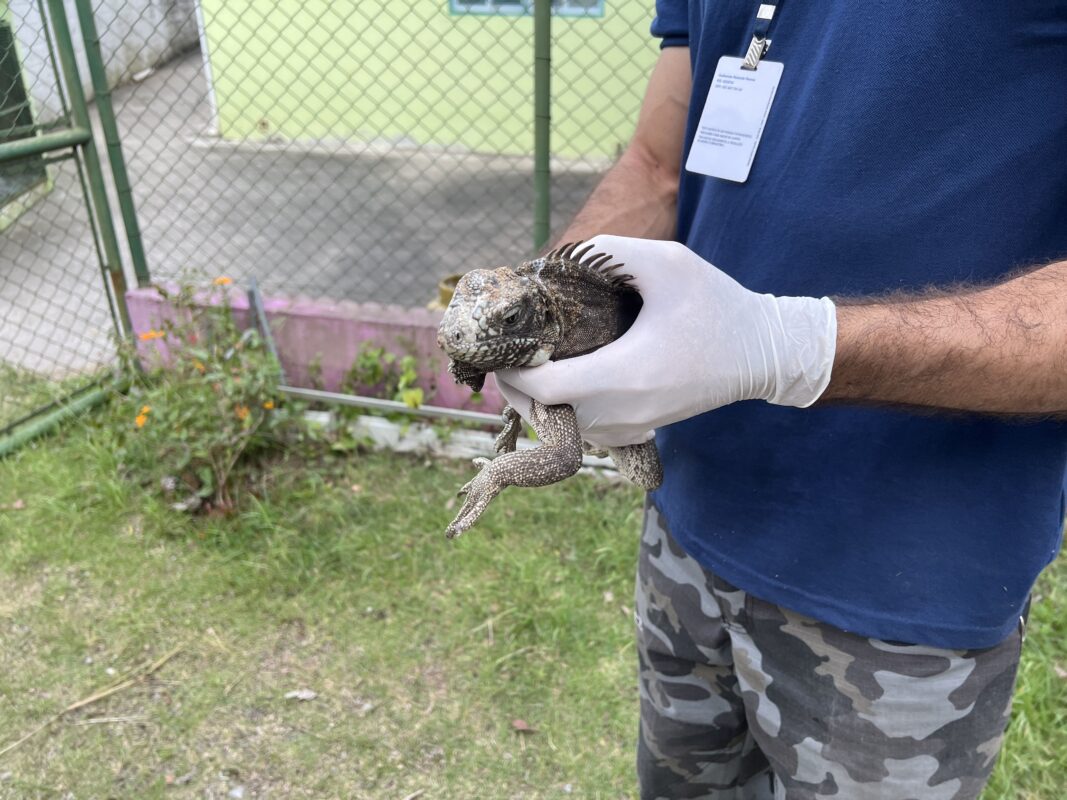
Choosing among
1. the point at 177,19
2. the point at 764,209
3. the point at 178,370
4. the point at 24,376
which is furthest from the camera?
the point at 177,19

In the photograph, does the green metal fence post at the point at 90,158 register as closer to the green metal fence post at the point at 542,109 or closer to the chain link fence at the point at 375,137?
the chain link fence at the point at 375,137

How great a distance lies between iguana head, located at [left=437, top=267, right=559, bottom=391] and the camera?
5.23ft

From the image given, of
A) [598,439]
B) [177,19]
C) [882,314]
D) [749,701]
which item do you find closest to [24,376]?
[598,439]

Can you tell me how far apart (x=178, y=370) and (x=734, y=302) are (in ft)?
12.3

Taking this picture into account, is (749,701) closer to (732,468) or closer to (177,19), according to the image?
(732,468)

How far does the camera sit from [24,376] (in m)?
5.41

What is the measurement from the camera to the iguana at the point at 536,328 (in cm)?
161

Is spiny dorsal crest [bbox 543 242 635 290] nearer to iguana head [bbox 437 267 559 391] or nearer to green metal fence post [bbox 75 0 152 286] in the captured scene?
iguana head [bbox 437 267 559 391]

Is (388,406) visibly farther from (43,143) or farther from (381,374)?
(43,143)

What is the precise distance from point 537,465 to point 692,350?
0.42 metres

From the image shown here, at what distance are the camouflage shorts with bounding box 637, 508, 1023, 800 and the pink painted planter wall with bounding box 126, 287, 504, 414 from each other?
2.75m

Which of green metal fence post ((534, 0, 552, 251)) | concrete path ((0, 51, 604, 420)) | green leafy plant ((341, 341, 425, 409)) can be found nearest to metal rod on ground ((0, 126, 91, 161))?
concrete path ((0, 51, 604, 420))

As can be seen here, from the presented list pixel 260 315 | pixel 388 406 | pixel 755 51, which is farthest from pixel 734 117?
pixel 260 315

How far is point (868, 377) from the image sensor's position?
4.86ft
